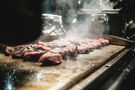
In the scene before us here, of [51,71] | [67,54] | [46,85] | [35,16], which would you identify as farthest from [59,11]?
[35,16]

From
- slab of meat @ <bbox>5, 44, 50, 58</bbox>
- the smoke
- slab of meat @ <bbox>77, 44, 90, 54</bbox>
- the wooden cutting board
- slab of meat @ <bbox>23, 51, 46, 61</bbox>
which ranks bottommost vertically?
slab of meat @ <bbox>77, 44, 90, 54</bbox>

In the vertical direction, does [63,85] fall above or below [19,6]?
below

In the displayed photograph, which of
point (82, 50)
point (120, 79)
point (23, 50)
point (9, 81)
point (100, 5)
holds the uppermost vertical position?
point (100, 5)

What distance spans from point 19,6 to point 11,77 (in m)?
1.79

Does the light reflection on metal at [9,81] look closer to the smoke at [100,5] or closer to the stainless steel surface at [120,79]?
the stainless steel surface at [120,79]

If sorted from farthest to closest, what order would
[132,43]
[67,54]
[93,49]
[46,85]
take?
[132,43] → [93,49] → [67,54] → [46,85]

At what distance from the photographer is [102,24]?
7.29 metres

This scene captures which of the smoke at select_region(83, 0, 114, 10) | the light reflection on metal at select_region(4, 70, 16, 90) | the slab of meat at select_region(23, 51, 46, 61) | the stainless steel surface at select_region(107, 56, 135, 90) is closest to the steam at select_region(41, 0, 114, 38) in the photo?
the smoke at select_region(83, 0, 114, 10)

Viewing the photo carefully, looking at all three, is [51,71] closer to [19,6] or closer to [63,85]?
[63,85]

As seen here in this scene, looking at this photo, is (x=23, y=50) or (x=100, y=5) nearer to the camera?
(x=23, y=50)

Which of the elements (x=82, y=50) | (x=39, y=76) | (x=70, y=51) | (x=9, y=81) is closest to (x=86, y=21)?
(x=82, y=50)

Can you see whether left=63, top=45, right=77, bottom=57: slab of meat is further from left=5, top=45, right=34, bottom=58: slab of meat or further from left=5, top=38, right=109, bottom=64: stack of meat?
left=5, top=45, right=34, bottom=58: slab of meat

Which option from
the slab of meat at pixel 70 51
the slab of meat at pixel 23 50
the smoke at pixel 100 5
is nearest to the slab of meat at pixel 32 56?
the slab of meat at pixel 23 50

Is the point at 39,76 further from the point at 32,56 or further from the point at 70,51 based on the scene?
the point at 70,51
